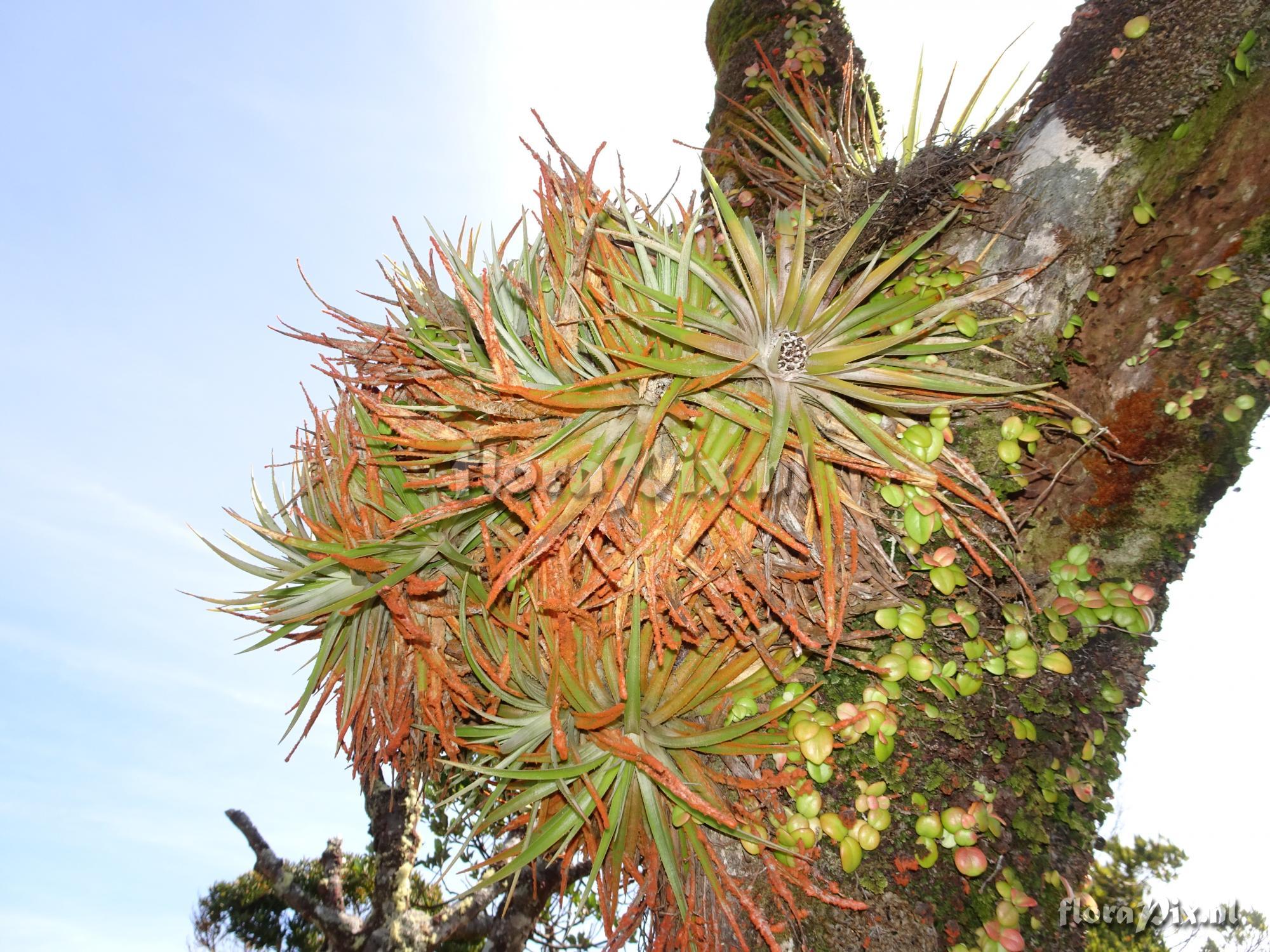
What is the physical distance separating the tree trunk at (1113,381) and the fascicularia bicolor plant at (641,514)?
0.73 feet

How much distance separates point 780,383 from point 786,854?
1446mm

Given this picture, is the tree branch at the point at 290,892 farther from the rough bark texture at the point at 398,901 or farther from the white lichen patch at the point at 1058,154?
the white lichen patch at the point at 1058,154

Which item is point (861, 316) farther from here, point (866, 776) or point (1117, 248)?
point (866, 776)

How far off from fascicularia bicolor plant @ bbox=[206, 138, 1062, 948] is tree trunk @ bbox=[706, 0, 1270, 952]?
224 millimetres

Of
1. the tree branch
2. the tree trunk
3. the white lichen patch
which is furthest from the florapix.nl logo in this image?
the tree branch

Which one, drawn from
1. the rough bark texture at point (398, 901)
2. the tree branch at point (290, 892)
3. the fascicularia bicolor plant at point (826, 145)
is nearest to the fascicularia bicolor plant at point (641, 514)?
the fascicularia bicolor plant at point (826, 145)

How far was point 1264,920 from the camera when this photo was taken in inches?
198

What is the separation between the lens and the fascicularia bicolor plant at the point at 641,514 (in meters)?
2.26

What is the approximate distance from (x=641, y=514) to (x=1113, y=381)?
1.51 metres

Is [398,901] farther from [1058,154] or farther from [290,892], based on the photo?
[1058,154]

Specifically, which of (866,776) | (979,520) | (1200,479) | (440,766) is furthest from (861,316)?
(440,766)

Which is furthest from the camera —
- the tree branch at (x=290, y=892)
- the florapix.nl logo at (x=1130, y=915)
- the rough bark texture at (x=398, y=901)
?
the tree branch at (x=290, y=892)

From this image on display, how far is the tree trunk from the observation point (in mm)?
2281

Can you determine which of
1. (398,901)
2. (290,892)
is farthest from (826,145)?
(290,892)
